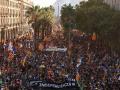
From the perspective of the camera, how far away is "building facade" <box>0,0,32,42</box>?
3214 inches

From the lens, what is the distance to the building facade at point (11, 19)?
8164 cm

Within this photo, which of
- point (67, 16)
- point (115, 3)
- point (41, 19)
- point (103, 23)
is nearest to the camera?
point (103, 23)

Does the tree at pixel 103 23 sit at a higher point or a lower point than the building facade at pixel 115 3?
lower

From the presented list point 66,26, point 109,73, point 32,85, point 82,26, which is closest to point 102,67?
point 109,73

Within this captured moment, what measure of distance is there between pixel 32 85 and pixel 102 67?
1264cm

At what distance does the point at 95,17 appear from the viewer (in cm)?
5475

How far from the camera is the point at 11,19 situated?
94.1 metres

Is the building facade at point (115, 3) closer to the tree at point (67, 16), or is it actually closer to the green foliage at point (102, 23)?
the green foliage at point (102, 23)

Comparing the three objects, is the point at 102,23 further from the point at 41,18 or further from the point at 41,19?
the point at 41,18

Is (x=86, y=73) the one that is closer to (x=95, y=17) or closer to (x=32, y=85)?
(x=32, y=85)

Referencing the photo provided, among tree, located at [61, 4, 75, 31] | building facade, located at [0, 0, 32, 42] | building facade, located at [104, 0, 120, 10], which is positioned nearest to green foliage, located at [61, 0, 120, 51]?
building facade, located at [104, 0, 120, 10]

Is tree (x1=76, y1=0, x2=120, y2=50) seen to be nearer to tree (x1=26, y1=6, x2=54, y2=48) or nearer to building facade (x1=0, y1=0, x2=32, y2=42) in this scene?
building facade (x1=0, y1=0, x2=32, y2=42)

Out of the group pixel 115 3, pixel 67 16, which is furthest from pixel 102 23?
pixel 67 16

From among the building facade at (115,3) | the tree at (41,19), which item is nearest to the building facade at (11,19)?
the tree at (41,19)
